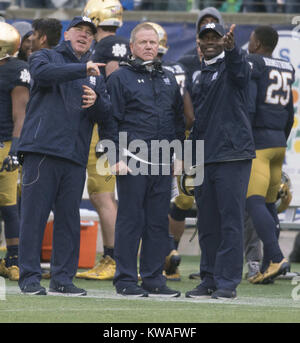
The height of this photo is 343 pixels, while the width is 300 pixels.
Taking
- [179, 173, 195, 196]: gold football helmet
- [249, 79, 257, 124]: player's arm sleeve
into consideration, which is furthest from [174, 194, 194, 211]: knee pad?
[179, 173, 195, 196]: gold football helmet

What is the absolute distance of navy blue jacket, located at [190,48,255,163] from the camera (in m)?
6.87

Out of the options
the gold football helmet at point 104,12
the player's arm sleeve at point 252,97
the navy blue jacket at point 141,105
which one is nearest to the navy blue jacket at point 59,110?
the navy blue jacket at point 141,105

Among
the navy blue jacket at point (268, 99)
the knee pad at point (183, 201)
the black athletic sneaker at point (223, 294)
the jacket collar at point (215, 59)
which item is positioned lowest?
the black athletic sneaker at point (223, 294)

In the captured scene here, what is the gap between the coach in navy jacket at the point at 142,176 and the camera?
6.98 meters

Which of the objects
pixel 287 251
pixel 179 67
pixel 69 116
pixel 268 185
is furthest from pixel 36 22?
pixel 287 251

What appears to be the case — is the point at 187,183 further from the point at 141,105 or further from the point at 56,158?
the point at 56,158

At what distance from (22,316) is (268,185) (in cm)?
359

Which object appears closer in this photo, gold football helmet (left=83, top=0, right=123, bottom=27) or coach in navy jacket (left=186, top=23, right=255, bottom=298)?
coach in navy jacket (left=186, top=23, right=255, bottom=298)

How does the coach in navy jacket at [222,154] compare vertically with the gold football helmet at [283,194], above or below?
above

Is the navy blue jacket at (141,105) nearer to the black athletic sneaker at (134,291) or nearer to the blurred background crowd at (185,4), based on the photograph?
the black athletic sneaker at (134,291)

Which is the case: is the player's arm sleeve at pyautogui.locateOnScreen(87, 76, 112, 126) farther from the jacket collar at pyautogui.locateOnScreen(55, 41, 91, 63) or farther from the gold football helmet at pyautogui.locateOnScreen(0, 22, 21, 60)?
the gold football helmet at pyautogui.locateOnScreen(0, 22, 21, 60)

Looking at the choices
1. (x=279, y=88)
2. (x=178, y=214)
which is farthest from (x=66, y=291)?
(x=279, y=88)

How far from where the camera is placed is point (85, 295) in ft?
22.5
